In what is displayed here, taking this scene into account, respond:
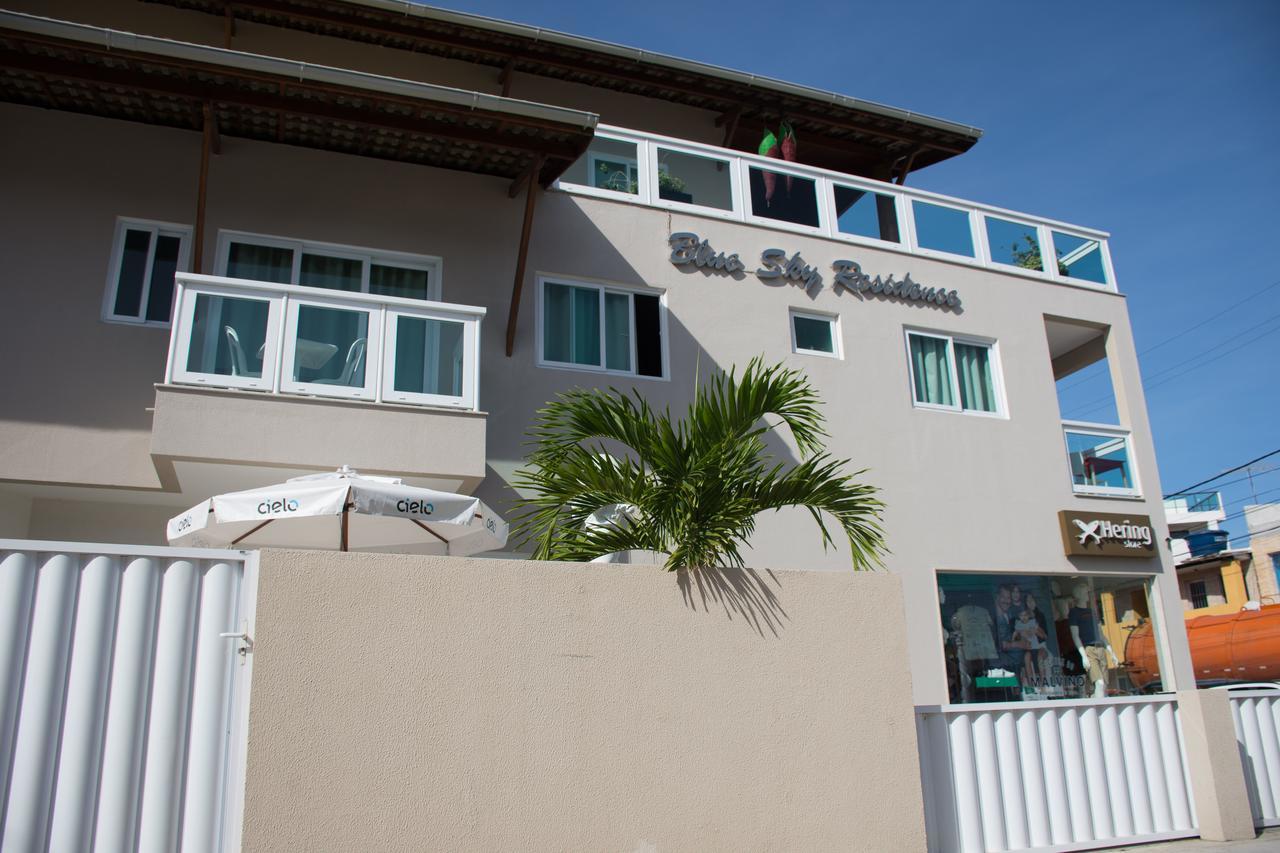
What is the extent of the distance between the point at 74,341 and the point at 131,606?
20.9 feet

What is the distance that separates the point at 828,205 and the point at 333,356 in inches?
313

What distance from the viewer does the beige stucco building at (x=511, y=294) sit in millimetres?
9680

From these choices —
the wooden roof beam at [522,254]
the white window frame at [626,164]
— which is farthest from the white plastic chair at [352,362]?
the white window frame at [626,164]

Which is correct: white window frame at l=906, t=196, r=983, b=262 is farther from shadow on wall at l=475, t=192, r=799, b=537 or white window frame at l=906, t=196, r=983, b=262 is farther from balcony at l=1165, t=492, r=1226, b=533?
balcony at l=1165, t=492, r=1226, b=533

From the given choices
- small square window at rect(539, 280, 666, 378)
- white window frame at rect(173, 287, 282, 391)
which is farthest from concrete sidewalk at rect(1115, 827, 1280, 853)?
white window frame at rect(173, 287, 282, 391)

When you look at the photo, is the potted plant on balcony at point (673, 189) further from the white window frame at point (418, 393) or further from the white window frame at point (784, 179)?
the white window frame at point (418, 393)

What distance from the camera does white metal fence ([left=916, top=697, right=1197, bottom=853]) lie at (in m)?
7.14

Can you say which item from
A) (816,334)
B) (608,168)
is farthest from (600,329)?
(816,334)

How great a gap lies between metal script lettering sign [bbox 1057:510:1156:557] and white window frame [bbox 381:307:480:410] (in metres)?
9.13

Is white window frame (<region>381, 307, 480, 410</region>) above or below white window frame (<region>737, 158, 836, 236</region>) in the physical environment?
below

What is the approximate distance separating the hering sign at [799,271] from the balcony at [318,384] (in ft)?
13.0

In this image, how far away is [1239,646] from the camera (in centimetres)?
2797

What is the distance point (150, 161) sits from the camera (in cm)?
1102

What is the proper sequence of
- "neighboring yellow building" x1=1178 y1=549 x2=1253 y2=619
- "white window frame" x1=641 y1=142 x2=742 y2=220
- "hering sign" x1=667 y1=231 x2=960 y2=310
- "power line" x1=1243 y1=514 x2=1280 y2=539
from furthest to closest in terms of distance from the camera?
"neighboring yellow building" x1=1178 y1=549 x2=1253 y2=619 < "power line" x1=1243 y1=514 x2=1280 y2=539 < "white window frame" x1=641 y1=142 x2=742 y2=220 < "hering sign" x1=667 y1=231 x2=960 y2=310
